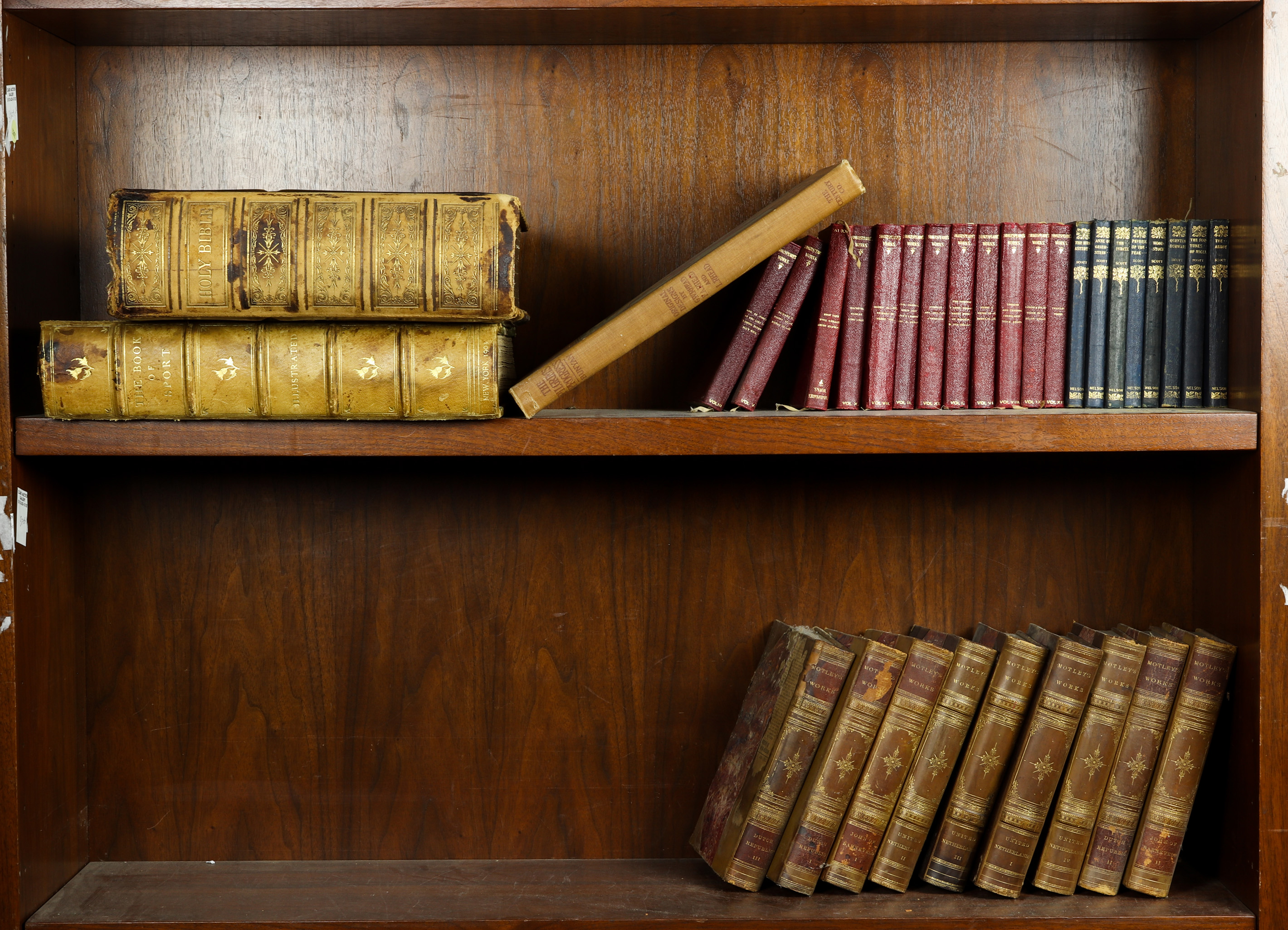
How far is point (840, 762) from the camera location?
3.63ft

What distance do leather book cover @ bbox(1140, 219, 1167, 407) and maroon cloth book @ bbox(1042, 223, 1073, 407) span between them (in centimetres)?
9

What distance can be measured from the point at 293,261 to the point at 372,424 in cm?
18

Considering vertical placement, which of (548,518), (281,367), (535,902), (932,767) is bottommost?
(535,902)

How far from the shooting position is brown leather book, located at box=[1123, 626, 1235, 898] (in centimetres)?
111

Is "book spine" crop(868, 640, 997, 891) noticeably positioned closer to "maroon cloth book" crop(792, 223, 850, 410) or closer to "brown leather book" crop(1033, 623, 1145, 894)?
"brown leather book" crop(1033, 623, 1145, 894)

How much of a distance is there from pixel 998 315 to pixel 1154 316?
0.17 meters

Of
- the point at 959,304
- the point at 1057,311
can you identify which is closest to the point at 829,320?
the point at 959,304

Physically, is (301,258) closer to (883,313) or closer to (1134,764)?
(883,313)

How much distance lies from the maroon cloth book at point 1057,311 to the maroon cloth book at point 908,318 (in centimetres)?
14

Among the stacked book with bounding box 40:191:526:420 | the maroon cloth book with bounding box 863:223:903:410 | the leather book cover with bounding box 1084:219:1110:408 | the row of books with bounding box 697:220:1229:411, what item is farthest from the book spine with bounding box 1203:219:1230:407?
the stacked book with bounding box 40:191:526:420

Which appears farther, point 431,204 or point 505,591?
point 505,591

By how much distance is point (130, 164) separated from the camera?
1.26 m

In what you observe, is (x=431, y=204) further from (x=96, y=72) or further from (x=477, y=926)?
(x=477, y=926)

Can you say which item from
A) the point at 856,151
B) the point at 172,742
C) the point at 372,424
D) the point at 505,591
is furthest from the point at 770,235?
the point at 172,742
